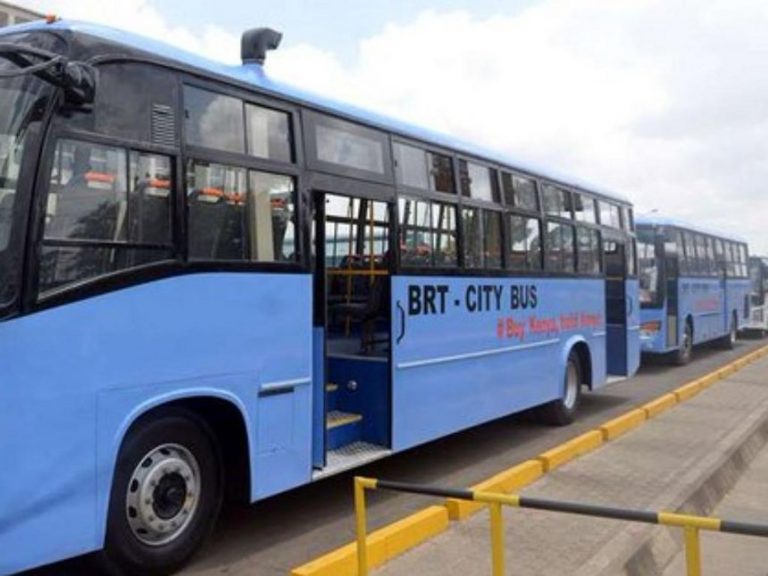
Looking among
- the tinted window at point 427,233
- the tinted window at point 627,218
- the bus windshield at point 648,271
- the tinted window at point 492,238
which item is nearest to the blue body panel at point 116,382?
the tinted window at point 427,233

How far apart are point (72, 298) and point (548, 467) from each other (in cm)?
451

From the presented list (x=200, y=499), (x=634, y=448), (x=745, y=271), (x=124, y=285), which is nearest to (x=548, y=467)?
(x=634, y=448)

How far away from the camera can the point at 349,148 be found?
604 cm

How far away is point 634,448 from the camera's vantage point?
830 centimetres

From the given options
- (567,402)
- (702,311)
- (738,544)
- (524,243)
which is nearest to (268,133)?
(524,243)

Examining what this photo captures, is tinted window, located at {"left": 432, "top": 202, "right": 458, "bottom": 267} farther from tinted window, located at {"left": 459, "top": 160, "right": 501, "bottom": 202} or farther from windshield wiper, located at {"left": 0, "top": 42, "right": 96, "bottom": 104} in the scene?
windshield wiper, located at {"left": 0, "top": 42, "right": 96, "bottom": 104}

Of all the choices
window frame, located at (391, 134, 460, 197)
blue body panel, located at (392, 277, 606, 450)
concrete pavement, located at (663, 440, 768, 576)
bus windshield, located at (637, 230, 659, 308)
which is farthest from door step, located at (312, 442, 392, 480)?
bus windshield, located at (637, 230, 659, 308)

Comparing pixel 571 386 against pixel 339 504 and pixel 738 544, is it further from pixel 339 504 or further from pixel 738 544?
pixel 339 504

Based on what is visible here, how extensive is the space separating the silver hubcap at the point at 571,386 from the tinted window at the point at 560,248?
4.14 feet

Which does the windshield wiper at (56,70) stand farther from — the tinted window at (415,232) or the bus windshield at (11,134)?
the tinted window at (415,232)

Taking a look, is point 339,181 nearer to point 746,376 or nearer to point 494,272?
point 494,272

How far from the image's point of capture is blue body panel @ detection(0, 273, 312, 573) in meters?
3.74

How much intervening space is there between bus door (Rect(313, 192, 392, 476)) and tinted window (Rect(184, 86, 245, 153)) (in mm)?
883

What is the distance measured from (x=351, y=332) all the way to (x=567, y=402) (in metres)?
3.85
